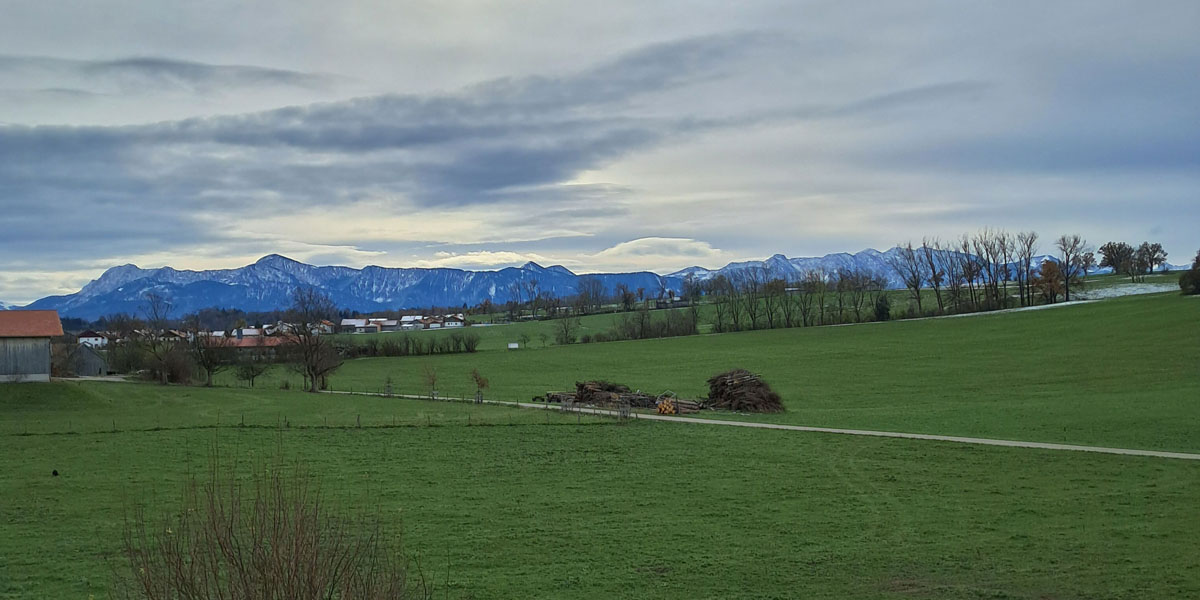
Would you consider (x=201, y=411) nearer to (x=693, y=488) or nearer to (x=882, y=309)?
(x=693, y=488)

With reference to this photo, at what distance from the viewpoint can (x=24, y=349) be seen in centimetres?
5234

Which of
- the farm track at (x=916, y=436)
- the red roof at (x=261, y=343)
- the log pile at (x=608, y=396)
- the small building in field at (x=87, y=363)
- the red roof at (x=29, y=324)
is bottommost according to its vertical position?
the farm track at (x=916, y=436)

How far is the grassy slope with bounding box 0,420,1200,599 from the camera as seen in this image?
610 inches

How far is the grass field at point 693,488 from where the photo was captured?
51.9ft

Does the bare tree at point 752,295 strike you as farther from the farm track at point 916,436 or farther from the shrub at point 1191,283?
the farm track at point 916,436

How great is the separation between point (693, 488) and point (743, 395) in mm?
21917

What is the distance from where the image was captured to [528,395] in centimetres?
6019

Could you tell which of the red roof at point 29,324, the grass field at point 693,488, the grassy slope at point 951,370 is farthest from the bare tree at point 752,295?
the red roof at point 29,324

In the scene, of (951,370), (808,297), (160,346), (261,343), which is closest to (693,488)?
(951,370)

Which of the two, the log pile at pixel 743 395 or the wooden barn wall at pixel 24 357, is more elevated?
the wooden barn wall at pixel 24 357

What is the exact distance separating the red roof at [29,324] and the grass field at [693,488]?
14.1ft

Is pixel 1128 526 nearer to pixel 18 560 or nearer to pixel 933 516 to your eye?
pixel 933 516

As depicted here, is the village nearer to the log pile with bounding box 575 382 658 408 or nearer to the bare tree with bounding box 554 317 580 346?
the log pile with bounding box 575 382 658 408

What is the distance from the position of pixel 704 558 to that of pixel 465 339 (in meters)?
103
